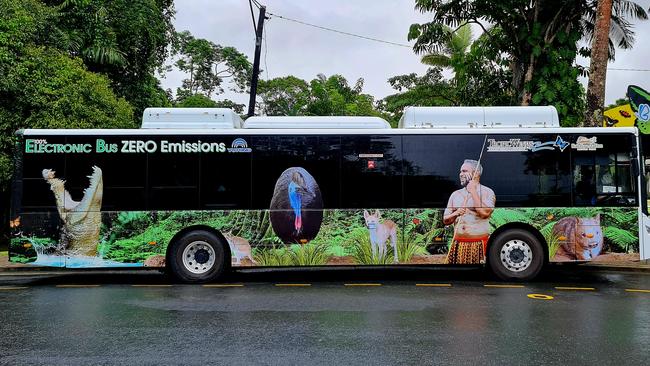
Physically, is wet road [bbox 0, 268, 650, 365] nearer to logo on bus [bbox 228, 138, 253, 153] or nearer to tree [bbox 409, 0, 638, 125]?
logo on bus [bbox 228, 138, 253, 153]

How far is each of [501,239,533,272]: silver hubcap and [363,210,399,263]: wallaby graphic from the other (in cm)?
206

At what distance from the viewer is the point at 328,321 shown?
7250 mm

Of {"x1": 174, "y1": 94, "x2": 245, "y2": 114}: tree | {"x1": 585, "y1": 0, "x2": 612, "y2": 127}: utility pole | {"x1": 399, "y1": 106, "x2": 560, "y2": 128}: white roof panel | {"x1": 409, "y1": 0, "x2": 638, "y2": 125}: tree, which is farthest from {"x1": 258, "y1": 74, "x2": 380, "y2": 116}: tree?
{"x1": 399, "y1": 106, "x2": 560, "y2": 128}: white roof panel

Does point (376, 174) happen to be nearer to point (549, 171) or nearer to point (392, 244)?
point (392, 244)

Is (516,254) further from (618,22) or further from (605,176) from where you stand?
(618,22)

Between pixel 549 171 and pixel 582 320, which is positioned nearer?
pixel 582 320

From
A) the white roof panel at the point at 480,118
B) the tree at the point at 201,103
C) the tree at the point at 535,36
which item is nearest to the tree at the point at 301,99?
the tree at the point at 201,103

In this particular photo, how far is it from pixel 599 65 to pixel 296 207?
914cm

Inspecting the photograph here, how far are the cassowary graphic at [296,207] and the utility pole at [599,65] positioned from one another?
7959 millimetres

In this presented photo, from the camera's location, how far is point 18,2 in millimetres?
16688

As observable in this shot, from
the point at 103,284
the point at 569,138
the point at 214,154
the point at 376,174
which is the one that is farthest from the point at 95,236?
the point at 569,138

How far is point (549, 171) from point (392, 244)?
3.24 m

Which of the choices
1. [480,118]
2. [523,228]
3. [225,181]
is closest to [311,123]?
[225,181]

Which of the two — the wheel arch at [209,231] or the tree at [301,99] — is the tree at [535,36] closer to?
the wheel arch at [209,231]
